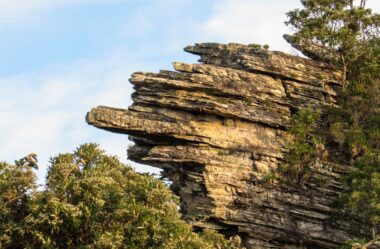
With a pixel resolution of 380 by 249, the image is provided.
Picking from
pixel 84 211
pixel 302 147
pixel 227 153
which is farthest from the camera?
pixel 302 147

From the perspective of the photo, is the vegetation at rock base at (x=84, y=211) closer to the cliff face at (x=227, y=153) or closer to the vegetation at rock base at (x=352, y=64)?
the cliff face at (x=227, y=153)

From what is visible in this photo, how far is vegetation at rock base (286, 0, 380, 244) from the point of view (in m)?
45.3

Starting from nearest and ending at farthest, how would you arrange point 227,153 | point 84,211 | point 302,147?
point 84,211 < point 227,153 < point 302,147

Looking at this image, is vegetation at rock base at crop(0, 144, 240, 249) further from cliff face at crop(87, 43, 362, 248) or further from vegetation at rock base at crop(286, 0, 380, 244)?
vegetation at rock base at crop(286, 0, 380, 244)

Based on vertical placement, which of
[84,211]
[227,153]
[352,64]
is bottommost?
[84,211]

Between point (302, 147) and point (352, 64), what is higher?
point (352, 64)

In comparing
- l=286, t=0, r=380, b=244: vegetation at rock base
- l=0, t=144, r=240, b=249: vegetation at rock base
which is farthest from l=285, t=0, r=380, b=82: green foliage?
l=0, t=144, r=240, b=249: vegetation at rock base

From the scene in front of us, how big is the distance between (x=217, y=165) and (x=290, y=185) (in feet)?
14.6

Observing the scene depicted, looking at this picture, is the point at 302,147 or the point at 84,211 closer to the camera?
the point at 84,211

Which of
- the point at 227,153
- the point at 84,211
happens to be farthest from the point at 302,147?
the point at 84,211

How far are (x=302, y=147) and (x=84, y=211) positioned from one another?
17402 mm

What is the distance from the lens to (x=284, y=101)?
4625 cm

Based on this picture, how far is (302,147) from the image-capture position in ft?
145

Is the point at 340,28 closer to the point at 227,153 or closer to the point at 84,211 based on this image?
the point at 227,153
